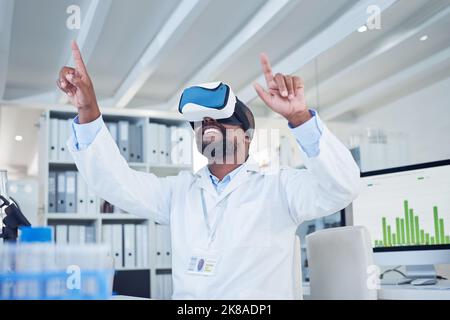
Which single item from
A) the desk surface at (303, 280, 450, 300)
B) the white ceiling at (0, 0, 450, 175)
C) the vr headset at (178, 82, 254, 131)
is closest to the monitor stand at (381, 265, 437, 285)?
the desk surface at (303, 280, 450, 300)

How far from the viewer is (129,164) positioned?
3037mm

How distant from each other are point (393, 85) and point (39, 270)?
12.9 ft

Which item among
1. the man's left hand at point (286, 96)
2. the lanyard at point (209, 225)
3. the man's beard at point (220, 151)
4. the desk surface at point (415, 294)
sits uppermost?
the man's left hand at point (286, 96)

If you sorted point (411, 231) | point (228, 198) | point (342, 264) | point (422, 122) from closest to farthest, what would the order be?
point (228, 198), point (342, 264), point (411, 231), point (422, 122)

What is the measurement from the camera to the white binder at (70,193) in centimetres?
298

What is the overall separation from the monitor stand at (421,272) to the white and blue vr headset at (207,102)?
45.3 inches

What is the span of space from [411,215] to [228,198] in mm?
1031

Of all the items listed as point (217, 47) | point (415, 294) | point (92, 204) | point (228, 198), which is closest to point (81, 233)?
point (92, 204)

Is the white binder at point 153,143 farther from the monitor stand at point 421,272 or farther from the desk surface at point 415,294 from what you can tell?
the desk surface at point 415,294

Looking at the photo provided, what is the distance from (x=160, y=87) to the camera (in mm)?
4309

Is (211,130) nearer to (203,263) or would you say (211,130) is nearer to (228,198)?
(228,198)

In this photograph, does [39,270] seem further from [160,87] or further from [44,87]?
[160,87]

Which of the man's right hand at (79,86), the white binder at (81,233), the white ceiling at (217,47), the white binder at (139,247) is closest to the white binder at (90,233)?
the white binder at (81,233)

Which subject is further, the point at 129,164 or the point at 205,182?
the point at 129,164
